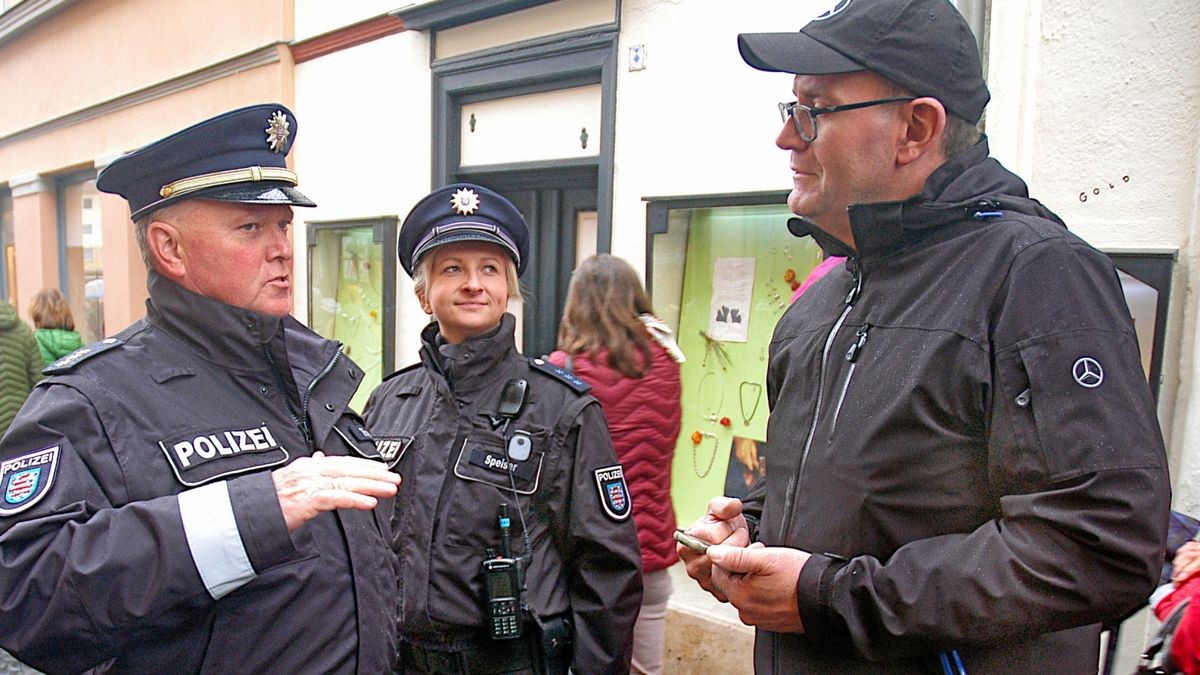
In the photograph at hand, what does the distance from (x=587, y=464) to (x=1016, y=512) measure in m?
1.31

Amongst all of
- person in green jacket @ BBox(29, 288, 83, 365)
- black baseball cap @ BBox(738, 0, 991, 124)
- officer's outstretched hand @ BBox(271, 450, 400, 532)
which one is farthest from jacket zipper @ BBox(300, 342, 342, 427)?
person in green jacket @ BBox(29, 288, 83, 365)

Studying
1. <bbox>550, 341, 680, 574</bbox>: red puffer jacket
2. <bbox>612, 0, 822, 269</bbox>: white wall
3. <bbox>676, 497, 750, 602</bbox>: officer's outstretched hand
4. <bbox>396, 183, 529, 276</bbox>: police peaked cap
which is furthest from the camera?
<bbox>612, 0, 822, 269</bbox>: white wall

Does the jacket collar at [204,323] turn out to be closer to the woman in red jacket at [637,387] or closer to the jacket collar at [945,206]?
the jacket collar at [945,206]

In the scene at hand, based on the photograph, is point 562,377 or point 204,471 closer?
point 204,471

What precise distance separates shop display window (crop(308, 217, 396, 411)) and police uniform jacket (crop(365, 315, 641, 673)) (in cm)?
374

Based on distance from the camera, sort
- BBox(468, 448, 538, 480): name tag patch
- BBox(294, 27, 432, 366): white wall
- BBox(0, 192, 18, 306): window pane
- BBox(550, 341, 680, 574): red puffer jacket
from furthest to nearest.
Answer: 1. BBox(0, 192, 18, 306): window pane
2. BBox(294, 27, 432, 366): white wall
3. BBox(550, 341, 680, 574): red puffer jacket
4. BBox(468, 448, 538, 480): name tag patch

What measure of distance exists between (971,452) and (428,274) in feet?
5.85

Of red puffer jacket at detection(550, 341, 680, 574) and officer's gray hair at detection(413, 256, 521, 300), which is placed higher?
officer's gray hair at detection(413, 256, 521, 300)

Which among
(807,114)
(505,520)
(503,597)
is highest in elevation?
(807,114)

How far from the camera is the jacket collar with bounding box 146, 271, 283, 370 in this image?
178cm

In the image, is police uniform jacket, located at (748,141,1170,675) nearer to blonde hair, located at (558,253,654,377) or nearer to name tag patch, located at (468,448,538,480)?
name tag patch, located at (468,448,538,480)

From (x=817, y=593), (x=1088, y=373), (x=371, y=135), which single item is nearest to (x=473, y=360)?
(x=817, y=593)

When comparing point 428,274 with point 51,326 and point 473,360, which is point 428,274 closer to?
point 473,360

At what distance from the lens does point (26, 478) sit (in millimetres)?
1481
